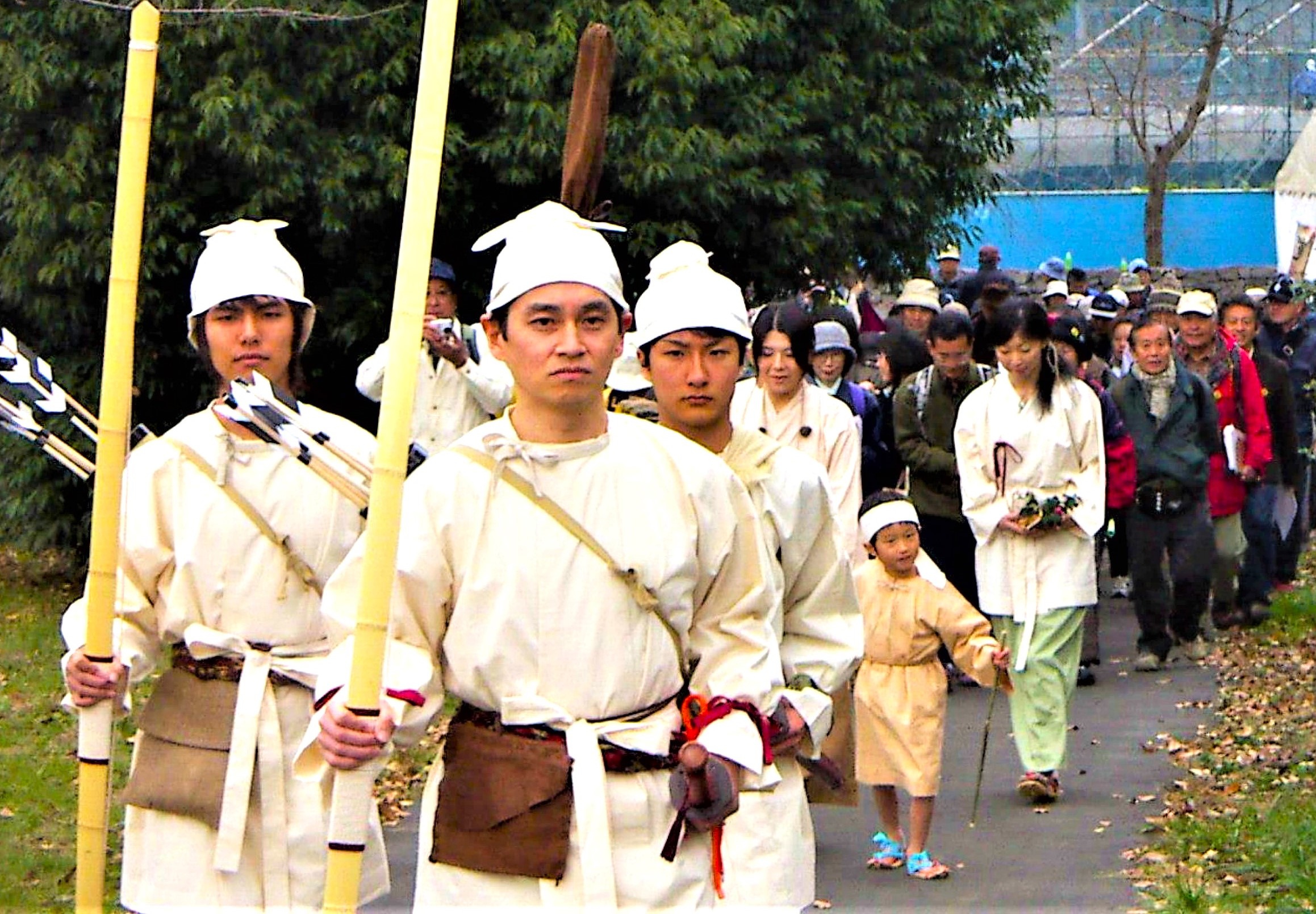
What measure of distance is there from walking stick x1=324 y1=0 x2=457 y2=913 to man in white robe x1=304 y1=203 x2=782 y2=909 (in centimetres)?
34

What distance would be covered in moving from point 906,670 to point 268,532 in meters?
3.32

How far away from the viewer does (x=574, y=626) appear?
13.9 ft

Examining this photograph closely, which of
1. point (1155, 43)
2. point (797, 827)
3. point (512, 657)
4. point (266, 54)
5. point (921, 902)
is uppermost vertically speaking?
point (1155, 43)

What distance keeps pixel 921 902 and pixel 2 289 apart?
8231 mm

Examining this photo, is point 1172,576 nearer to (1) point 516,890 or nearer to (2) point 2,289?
(2) point 2,289

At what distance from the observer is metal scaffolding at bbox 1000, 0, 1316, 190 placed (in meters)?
37.0

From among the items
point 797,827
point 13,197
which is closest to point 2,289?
point 13,197

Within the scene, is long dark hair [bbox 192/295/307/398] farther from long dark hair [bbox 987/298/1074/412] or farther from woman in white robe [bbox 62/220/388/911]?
long dark hair [bbox 987/298/1074/412]

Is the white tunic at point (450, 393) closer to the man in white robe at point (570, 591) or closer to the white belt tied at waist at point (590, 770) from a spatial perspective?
the man in white robe at point (570, 591)

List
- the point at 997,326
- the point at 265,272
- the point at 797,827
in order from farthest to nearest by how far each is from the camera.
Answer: the point at 997,326
the point at 265,272
the point at 797,827

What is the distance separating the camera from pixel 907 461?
457 inches

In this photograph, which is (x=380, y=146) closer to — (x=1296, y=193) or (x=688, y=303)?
(x=688, y=303)

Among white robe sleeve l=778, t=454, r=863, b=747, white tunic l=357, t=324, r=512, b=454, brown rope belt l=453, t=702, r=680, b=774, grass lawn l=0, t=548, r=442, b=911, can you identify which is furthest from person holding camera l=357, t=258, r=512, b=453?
brown rope belt l=453, t=702, r=680, b=774

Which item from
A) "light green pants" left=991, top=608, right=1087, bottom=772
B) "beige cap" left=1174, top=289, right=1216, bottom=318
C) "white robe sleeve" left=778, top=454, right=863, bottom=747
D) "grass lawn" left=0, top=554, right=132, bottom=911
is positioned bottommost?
"grass lawn" left=0, top=554, right=132, bottom=911
